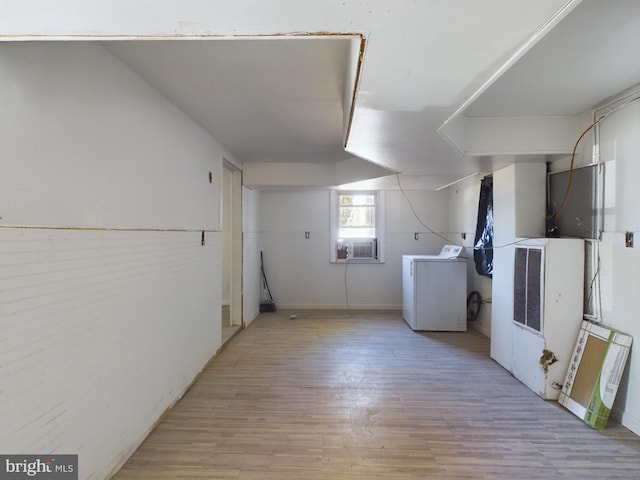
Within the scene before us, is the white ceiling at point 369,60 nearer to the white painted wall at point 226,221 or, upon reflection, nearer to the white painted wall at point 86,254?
the white painted wall at point 86,254

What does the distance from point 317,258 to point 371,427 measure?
3.43 metres

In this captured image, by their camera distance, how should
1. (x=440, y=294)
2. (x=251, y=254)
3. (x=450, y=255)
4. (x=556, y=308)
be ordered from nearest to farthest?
(x=556, y=308), (x=440, y=294), (x=450, y=255), (x=251, y=254)

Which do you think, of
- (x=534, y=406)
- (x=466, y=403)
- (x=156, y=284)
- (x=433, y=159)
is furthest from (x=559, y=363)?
(x=156, y=284)

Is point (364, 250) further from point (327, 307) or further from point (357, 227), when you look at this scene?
point (327, 307)

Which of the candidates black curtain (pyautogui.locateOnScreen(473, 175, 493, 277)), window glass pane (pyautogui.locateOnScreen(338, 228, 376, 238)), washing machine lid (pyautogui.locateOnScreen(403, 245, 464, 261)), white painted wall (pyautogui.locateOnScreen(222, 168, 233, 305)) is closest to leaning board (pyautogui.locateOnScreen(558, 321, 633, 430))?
black curtain (pyautogui.locateOnScreen(473, 175, 493, 277))

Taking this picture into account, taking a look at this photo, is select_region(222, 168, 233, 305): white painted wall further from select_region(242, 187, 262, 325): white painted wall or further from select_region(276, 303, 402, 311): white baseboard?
select_region(276, 303, 402, 311): white baseboard

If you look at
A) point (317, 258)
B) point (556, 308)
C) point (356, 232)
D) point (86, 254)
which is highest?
point (356, 232)

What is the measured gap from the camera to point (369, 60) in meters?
1.23

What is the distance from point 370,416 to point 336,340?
1.59m

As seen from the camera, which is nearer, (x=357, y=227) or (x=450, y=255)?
(x=450, y=255)

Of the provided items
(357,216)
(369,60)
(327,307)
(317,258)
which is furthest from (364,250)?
(369,60)

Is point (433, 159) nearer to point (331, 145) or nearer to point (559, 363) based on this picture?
point (331, 145)

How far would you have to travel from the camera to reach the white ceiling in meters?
0.91

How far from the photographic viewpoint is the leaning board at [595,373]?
2031 mm
